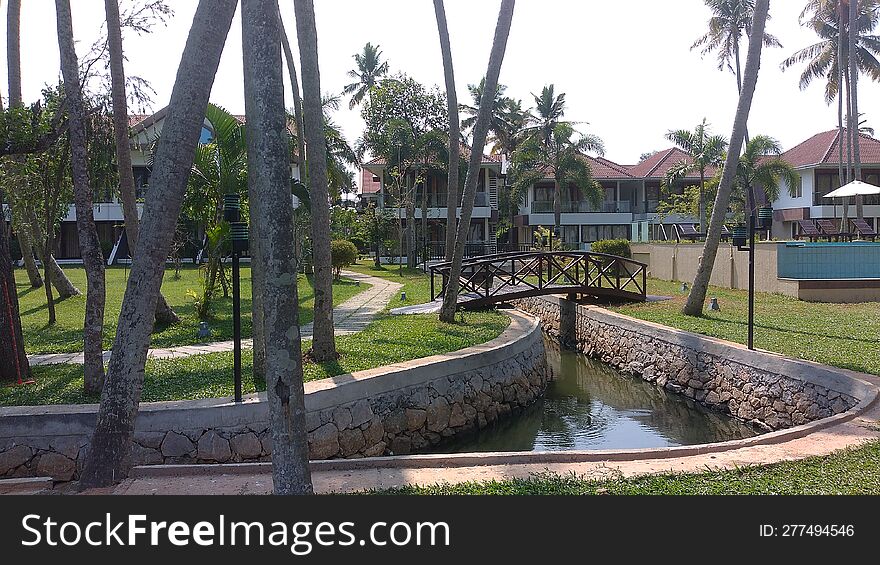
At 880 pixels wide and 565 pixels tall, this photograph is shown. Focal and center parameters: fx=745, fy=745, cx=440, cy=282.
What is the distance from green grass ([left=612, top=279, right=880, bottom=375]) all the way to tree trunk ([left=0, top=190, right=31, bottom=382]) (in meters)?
10.6

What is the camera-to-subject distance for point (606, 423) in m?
11.6

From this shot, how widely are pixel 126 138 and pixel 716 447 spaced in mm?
9620

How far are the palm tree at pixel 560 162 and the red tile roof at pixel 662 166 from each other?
682 centimetres

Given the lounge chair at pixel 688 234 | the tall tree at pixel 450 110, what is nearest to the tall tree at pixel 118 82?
the tall tree at pixel 450 110

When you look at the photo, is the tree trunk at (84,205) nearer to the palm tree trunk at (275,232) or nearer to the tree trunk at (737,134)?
the palm tree trunk at (275,232)

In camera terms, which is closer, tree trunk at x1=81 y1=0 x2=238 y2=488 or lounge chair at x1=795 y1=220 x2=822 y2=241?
tree trunk at x1=81 y1=0 x2=238 y2=488

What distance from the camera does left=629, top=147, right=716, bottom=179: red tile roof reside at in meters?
44.4

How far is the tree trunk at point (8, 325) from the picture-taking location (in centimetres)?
902

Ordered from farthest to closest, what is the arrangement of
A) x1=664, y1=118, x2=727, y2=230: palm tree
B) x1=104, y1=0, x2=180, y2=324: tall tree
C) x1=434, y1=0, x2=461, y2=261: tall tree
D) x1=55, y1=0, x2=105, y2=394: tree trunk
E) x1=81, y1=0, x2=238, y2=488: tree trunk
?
x1=664, y1=118, x2=727, y2=230: palm tree, x1=434, y1=0, x2=461, y2=261: tall tree, x1=104, y1=0, x2=180, y2=324: tall tree, x1=55, y1=0, x2=105, y2=394: tree trunk, x1=81, y1=0, x2=238, y2=488: tree trunk

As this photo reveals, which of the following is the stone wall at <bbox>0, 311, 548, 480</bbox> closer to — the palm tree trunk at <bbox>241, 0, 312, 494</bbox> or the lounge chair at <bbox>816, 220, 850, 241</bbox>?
the palm tree trunk at <bbox>241, 0, 312, 494</bbox>

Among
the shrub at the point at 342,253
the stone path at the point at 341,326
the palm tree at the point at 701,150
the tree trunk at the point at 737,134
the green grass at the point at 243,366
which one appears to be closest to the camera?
the green grass at the point at 243,366

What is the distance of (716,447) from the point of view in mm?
7422

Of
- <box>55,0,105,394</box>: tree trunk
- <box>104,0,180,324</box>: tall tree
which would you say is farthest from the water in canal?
<box>104,0,180,324</box>: tall tree
